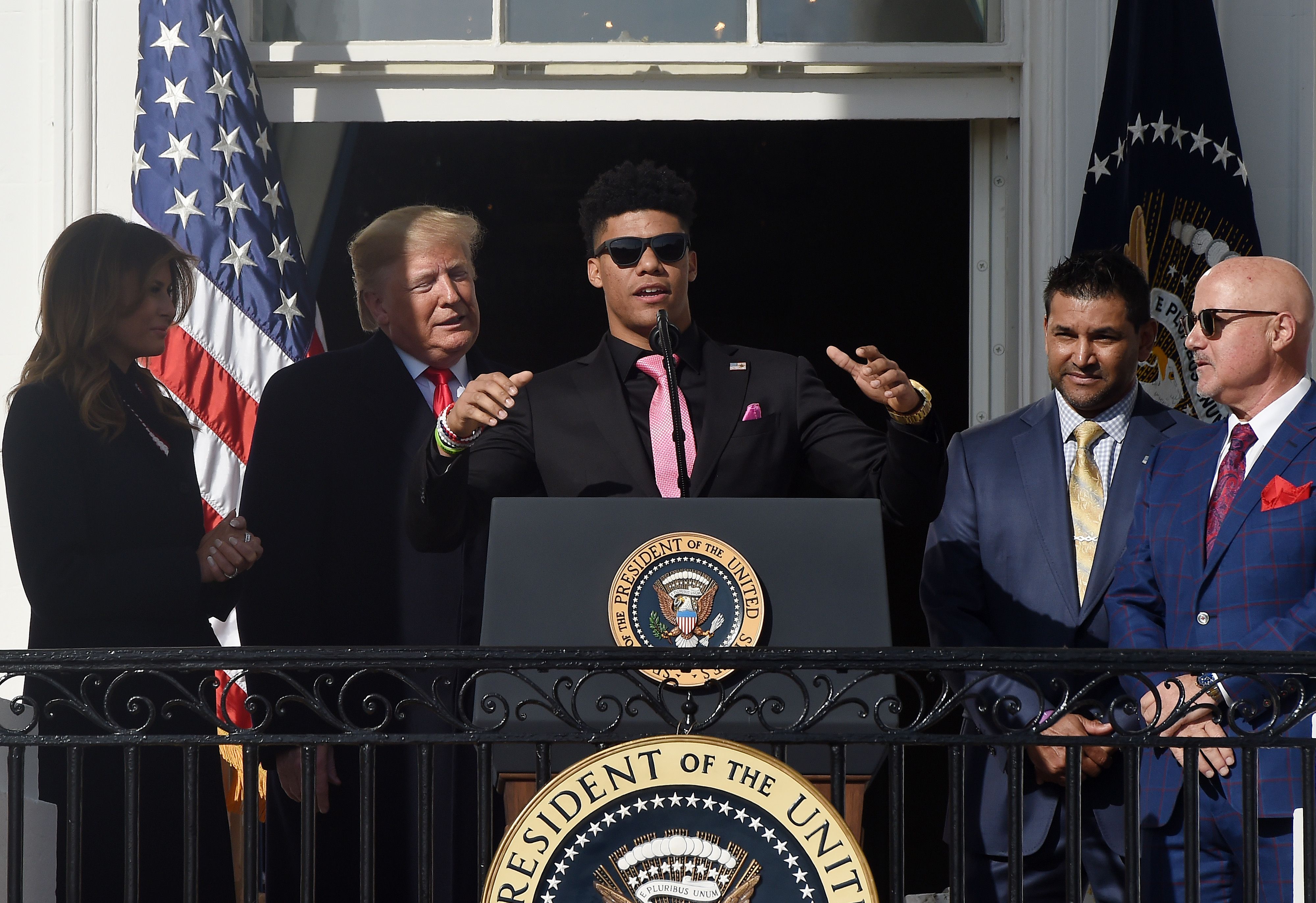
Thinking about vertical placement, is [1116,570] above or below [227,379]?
below

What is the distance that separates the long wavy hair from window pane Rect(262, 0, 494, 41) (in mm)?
1136

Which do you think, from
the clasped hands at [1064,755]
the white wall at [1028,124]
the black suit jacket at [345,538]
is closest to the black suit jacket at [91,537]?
the black suit jacket at [345,538]

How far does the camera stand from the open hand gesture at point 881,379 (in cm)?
250

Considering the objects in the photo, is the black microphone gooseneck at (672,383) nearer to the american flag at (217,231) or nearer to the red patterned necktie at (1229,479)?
the red patterned necktie at (1229,479)

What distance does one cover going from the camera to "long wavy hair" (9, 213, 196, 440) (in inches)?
143

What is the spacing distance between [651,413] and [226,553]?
121cm

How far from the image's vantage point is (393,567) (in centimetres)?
385

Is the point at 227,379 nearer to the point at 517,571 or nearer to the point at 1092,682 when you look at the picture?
the point at 517,571

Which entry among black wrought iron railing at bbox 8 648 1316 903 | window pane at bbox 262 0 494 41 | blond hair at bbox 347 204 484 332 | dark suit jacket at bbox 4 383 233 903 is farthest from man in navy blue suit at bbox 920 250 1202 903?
window pane at bbox 262 0 494 41

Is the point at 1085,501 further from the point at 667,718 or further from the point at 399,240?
the point at 399,240

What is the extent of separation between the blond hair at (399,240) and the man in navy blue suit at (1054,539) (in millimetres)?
1521

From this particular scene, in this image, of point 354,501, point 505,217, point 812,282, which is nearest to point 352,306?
point 505,217

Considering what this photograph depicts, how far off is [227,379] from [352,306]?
933 millimetres

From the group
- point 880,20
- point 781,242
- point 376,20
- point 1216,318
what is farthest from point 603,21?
point 1216,318
